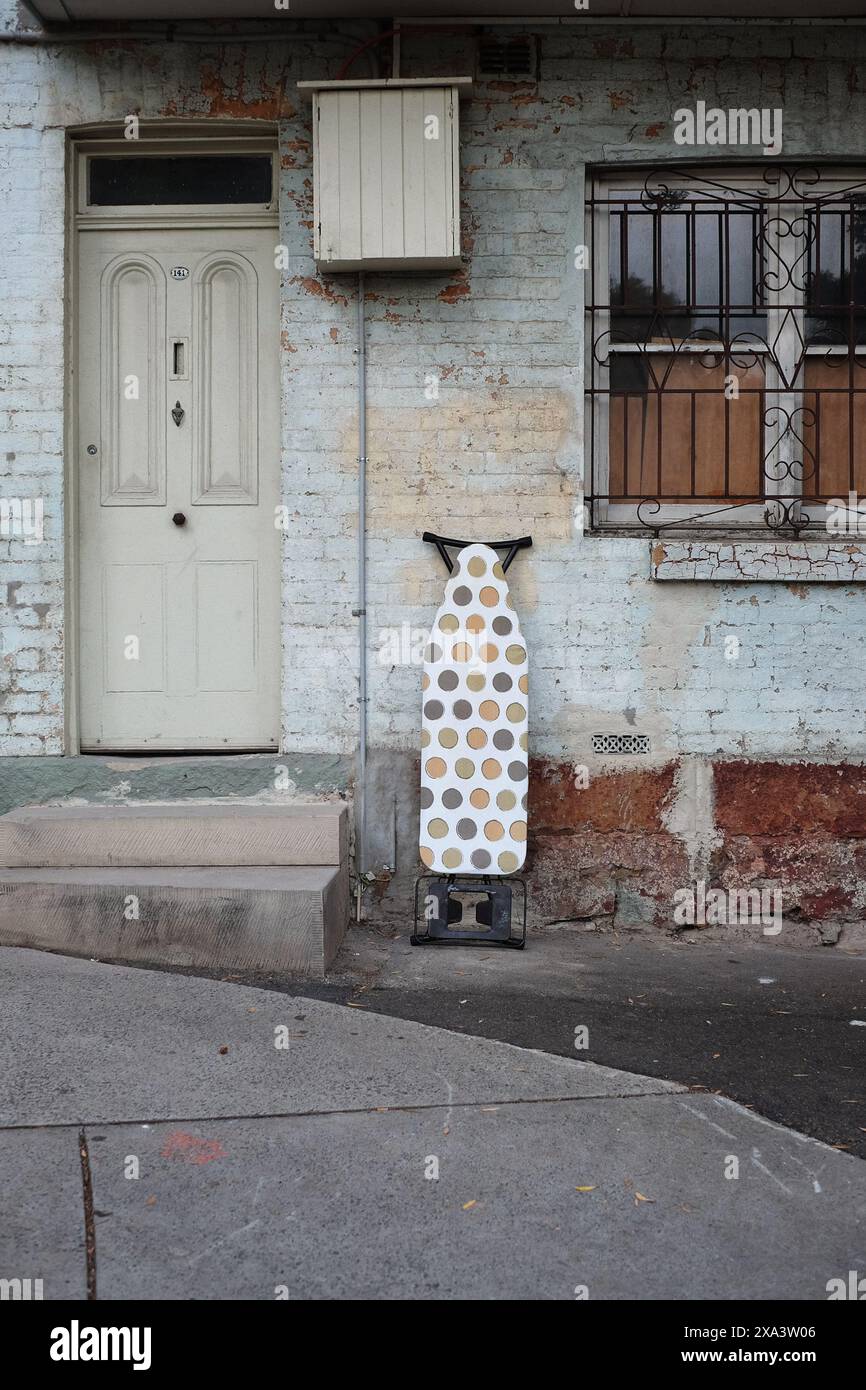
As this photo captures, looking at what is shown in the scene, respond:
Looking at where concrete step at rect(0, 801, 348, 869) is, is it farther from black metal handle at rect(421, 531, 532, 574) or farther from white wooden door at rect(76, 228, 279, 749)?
black metal handle at rect(421, 531, 532, 574)

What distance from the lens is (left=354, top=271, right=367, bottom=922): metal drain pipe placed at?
210 inches

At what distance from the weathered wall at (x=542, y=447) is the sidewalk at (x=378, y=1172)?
1.91 metres

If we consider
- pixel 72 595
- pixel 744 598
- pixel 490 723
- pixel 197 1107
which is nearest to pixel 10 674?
pixel 72 595

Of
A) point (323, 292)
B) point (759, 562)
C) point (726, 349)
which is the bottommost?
point (759, 562)

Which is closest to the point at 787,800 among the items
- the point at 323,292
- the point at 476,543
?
the point at 476,543

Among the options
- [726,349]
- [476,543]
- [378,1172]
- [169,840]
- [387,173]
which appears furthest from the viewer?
[726,349]

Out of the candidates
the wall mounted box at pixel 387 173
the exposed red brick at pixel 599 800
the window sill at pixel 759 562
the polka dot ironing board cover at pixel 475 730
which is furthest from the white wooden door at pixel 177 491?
the window sill at pixel 759 562

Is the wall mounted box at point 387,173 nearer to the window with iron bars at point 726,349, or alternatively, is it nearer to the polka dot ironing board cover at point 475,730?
the window with iron bars at point 726,349

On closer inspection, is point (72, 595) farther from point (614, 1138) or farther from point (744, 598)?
point (614, 1138)

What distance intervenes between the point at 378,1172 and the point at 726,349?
→ 3.98 m

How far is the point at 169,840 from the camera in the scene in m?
4.95

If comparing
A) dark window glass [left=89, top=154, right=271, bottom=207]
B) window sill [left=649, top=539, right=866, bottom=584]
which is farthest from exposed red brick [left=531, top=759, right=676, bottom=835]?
dark window glass [left=89, top=154, right=271, bottom=207]

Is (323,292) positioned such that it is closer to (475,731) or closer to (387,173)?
(387,173)

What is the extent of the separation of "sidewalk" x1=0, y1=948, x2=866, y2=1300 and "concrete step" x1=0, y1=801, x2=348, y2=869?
1.10 meters
